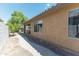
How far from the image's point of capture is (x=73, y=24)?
8594 mm

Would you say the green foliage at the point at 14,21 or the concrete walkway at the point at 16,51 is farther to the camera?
the green foliage at the point at 14,21

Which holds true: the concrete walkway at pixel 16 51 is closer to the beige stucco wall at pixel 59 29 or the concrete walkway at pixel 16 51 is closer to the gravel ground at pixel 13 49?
the gravel ground at pixel 13 49

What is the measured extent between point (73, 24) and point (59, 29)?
1263mm

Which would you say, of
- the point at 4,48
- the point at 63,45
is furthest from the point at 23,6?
the point at 63,45

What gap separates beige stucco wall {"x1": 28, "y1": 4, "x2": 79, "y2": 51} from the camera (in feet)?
28.2

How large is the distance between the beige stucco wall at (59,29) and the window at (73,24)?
18 centimetres

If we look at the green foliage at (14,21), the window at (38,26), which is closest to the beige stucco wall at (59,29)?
the window at (38,26)

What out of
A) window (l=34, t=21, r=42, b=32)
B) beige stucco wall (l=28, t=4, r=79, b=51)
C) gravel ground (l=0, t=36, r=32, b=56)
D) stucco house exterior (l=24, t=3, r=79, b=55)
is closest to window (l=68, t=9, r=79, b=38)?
stucco house exterior (l=24, t=3, r=79, b=55)

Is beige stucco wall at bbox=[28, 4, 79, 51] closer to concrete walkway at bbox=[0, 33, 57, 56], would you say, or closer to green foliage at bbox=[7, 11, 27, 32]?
concrete walkway at bbox=[0, 33, 57, 56]

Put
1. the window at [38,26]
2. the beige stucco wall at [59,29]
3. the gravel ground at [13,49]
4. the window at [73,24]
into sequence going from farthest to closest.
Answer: the window at [38,26] < the beige stucco wall at [59,29] < the window at [73,24] < the gravel ground at [13,49]

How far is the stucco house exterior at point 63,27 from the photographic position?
841 centimetres

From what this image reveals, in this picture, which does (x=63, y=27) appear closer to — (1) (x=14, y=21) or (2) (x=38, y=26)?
(1) (x=14, y=21)

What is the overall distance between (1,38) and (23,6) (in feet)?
5.35

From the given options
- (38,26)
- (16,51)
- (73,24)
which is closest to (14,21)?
(16,51)
